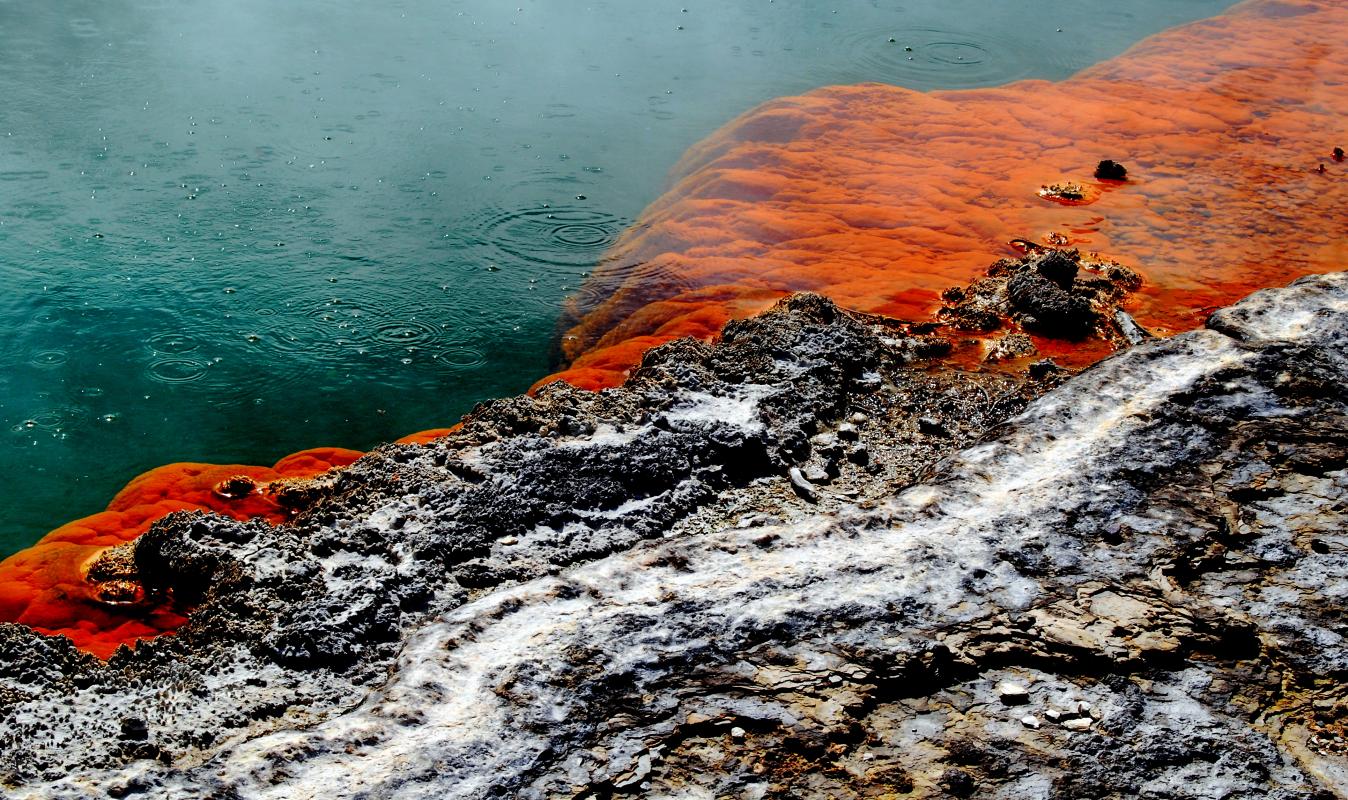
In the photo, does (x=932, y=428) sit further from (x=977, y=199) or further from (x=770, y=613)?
(x=977, y=199)

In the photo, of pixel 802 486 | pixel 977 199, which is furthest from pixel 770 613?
pixel 977 199

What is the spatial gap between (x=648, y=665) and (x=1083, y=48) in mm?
10698

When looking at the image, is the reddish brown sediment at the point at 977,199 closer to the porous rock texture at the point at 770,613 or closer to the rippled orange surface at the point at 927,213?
the rippled orange surface at the point at 927,213

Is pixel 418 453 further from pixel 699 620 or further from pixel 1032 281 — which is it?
pixel 1032 281

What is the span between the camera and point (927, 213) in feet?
21.5

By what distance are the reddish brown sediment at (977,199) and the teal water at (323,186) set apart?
2.27 ft

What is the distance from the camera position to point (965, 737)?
2221mm

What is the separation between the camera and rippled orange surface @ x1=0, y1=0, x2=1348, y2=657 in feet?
13.9

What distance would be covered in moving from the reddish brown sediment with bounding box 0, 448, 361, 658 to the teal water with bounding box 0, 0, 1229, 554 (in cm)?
45

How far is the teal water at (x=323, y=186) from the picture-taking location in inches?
199

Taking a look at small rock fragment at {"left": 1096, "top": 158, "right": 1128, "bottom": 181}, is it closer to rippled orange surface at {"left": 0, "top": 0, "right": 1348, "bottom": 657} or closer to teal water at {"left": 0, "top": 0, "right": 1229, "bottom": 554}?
rippled orange surface at {"left": 0, "top": 0, "right": 1348, "bottom": 657}

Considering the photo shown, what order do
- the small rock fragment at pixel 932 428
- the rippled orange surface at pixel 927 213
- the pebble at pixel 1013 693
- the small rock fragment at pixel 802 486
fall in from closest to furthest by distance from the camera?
1. the pebble at pixel 1013 693
2. the small rock fragment at pixel 802 486
3. the small rock fragment at pixel 932 428
4. the rippled orange surface at pixel 927 213

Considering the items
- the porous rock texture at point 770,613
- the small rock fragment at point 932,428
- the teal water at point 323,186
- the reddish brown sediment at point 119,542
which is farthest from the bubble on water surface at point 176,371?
the small rock fragment at point 932,428

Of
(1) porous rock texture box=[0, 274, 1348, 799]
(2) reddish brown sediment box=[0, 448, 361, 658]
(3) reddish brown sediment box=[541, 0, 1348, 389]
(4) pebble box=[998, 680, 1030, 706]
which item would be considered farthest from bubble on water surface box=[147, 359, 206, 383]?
(4) pebble box=[998, 680, 1030, 706]
